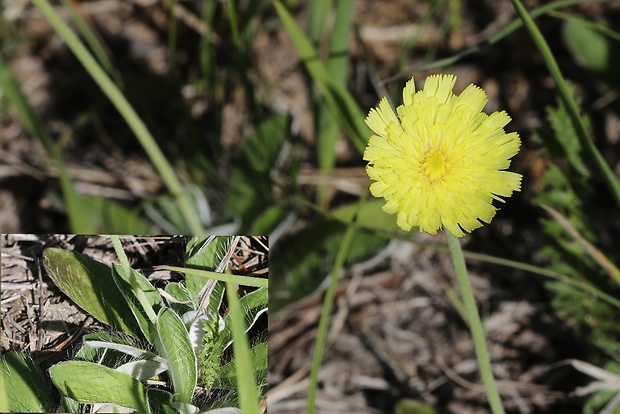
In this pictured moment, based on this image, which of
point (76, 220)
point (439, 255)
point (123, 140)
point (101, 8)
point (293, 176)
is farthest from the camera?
point (101, 8)

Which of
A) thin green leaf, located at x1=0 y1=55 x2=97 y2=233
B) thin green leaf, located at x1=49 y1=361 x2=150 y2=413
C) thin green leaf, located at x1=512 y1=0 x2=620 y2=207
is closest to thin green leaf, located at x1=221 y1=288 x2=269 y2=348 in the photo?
thin green leaf, located at x1=49 y1=361 x2=150 y2=413

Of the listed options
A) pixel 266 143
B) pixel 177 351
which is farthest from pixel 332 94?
pixel 177 351

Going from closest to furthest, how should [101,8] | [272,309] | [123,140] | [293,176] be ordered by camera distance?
[272,309]
[293,176]
[123,140]
[101,8]

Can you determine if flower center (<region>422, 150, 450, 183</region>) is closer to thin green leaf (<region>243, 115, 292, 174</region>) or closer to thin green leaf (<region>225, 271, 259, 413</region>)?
thin green leaf (<region>225, 271, 259, 413</region>)

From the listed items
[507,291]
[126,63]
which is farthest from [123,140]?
[507,291]

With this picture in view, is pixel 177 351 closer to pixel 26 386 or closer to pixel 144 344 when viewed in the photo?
pixel 144 344

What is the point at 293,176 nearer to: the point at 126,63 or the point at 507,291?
the point at 507,291
